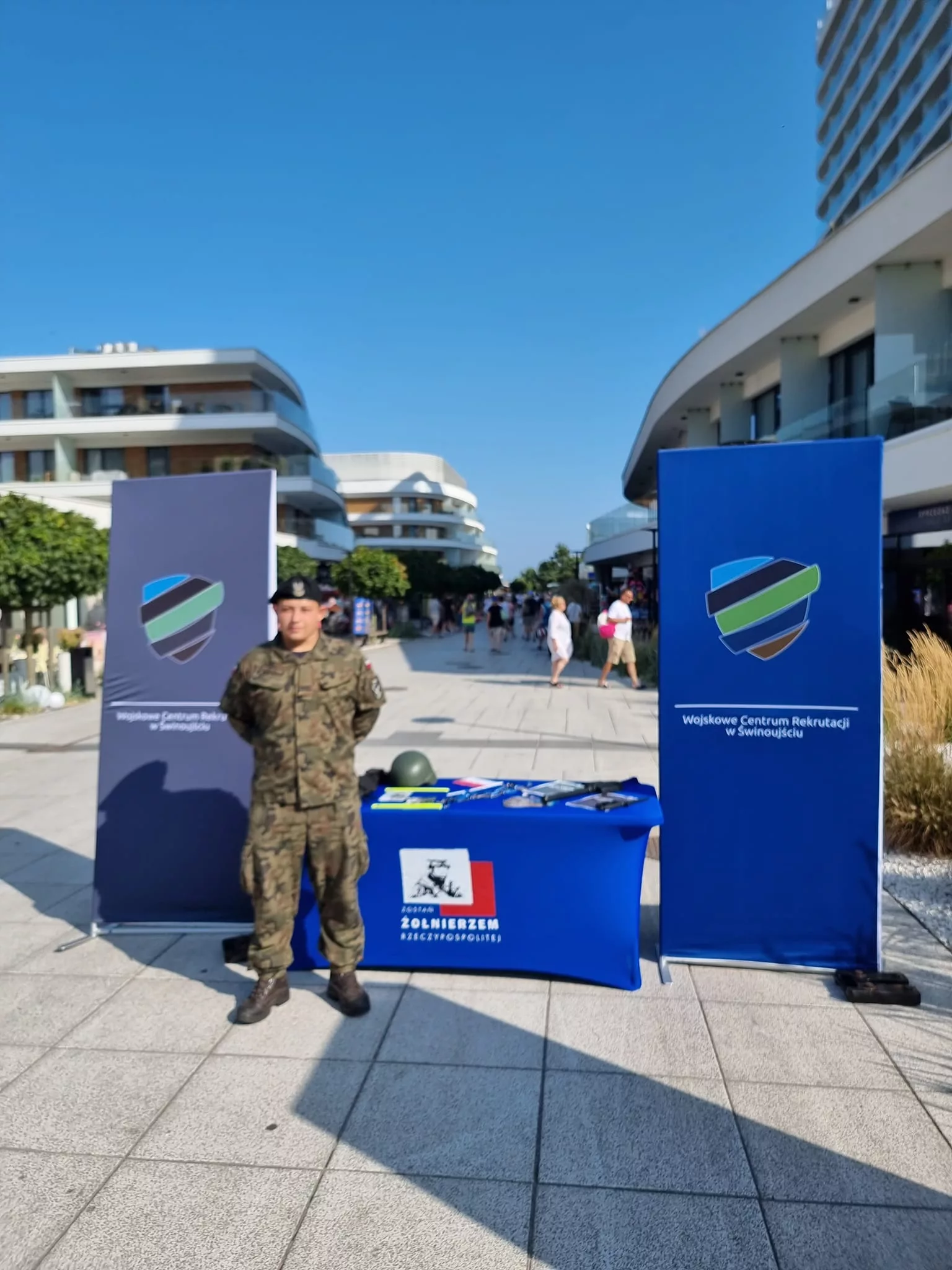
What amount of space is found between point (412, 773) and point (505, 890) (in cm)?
85

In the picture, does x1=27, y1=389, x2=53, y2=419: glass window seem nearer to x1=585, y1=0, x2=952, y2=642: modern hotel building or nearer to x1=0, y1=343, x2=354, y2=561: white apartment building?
x1=0, y1=343, x2=354, y2=561: white apartment building

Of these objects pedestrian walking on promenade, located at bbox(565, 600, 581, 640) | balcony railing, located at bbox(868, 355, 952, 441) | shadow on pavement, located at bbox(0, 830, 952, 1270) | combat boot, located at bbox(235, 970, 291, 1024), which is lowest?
shadow on pavement, located at bbox(0, 830, 952, 1270)

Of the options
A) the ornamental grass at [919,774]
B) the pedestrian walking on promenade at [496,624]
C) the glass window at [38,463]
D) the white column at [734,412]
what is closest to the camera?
the ornamental grass at [919,774]

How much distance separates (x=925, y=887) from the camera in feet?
18.6

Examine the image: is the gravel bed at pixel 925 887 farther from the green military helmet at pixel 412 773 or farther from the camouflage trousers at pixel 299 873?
the camouflage trousers at pixel 299 873

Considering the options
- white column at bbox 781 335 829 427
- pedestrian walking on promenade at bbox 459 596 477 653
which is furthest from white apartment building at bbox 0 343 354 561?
white column at bbox 781 335 829 427

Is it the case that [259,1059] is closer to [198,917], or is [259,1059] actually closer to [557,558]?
[198,917]

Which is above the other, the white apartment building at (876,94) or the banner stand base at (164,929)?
the white apartment building at (876,94)

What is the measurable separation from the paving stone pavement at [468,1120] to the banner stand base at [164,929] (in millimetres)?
53

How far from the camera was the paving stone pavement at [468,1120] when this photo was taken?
262cm

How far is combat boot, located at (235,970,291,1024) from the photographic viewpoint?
13.0ft

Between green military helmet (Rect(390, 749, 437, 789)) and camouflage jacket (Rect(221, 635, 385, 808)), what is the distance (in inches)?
27.9

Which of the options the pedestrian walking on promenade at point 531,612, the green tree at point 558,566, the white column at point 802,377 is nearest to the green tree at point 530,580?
the green tree at point 558,566

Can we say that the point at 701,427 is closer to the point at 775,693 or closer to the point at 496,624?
the point at 496,624
